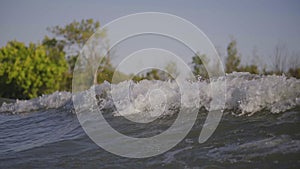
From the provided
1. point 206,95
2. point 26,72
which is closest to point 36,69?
point 26,72

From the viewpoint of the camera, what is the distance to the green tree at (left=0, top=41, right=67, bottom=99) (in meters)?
25.4

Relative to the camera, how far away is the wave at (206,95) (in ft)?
14.3

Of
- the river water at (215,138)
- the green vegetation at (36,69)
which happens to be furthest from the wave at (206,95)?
the green vegetation at (36,69)

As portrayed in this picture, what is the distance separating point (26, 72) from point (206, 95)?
22.9 m

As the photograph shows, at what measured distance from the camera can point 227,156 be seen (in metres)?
3.35

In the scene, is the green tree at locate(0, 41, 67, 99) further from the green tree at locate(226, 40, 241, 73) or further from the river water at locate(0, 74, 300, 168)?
the river water at locate(0, 74, 300, 168)

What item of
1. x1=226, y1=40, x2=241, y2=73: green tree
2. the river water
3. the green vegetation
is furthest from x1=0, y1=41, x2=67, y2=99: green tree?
the river water

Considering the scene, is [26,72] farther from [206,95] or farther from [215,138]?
[215,138]

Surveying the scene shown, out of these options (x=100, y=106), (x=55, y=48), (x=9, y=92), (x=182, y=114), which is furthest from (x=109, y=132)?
(x=55, y=48)

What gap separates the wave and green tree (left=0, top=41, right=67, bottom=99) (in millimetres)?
19168

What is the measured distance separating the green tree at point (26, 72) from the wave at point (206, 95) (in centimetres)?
1917

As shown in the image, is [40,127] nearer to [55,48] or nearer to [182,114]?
[182,114]

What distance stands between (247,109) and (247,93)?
0.95 ft

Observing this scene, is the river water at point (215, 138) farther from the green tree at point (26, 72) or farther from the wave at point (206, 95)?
the green tree at point (26, 72)
